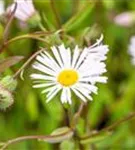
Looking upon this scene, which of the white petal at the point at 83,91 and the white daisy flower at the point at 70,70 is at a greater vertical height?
the white daisy flower at the point at 70,70

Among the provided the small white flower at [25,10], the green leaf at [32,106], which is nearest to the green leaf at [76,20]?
the small white flower at [25,10]

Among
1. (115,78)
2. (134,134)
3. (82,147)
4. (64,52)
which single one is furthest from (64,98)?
(115,78)

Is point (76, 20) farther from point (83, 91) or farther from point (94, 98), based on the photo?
point (94, 98)

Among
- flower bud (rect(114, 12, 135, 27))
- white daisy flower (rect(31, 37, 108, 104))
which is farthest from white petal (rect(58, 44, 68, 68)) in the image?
flower bud (rect(114, 12, 135, 27))

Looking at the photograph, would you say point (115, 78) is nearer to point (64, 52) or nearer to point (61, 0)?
point (61, 0)

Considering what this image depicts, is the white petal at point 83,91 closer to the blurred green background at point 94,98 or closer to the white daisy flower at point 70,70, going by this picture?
the white daisy flower at point 70,70

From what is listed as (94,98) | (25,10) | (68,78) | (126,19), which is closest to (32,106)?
(94,98)
